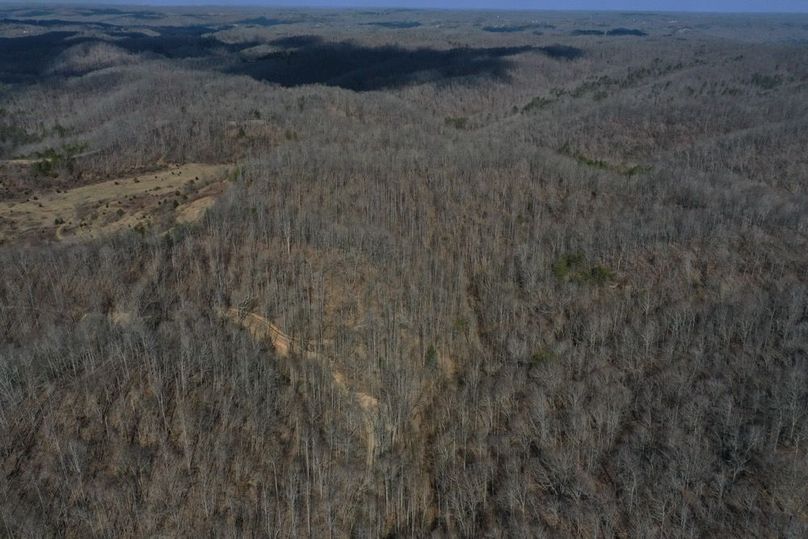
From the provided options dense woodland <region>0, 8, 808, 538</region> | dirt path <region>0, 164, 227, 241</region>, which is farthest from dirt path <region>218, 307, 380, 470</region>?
dirt path <region>0, 164, 227, 241</region>

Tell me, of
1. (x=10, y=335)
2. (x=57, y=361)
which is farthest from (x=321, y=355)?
(x=10, y=335)

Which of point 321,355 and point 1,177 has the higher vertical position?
point 1,177

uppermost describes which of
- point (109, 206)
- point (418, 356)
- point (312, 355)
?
point (109, 206)

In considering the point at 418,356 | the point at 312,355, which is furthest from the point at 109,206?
the point at 418,356

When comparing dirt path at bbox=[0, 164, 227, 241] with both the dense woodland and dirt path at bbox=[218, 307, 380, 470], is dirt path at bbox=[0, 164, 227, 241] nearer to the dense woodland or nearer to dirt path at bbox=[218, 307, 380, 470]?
the dense woodland

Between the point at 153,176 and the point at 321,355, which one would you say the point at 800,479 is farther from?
the point at 153,176

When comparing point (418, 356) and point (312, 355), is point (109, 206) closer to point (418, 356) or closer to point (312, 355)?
point (312, 355)

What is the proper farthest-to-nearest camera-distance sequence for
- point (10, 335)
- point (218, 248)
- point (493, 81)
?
point (493, 81) < point (218, 248) < point (10, 335)
